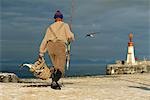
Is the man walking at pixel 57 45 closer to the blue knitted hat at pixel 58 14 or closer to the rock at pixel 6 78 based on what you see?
the blue knitted hat at pixel 58 14

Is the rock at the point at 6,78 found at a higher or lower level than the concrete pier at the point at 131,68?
lower

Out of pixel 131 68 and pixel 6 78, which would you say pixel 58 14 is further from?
pixel 131 68

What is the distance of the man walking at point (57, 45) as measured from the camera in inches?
417

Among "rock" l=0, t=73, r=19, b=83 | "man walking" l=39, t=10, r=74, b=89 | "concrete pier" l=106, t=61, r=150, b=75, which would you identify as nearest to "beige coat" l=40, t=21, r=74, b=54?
"man walking" l=39, t=10, r=74, b=89

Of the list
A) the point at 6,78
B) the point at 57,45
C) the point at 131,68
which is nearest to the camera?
the point at 57,45

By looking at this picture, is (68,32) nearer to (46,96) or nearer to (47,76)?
(47,76)

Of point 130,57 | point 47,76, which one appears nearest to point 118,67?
point 130,57

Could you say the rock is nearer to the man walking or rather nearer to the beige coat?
the man walking

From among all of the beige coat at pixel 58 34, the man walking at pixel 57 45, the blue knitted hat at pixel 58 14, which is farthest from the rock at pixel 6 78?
the blue knitted hat at pixel 58 14

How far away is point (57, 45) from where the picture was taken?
1071 centimetres

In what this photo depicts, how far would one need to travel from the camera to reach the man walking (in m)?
10.6

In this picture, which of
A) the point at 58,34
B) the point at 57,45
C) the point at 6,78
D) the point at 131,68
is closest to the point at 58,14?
the point at 58,34

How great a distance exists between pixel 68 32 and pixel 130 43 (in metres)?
23.5

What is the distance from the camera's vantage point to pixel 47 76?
11586 millimetres
